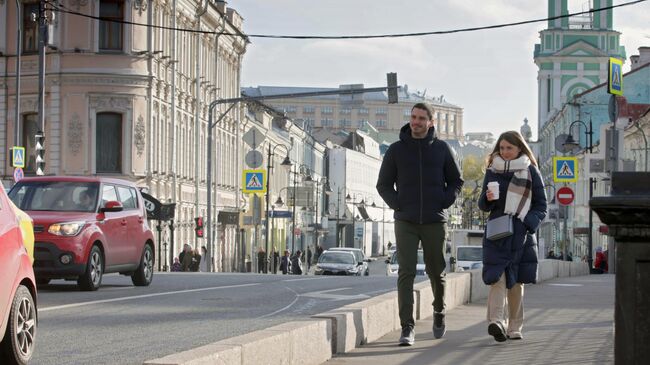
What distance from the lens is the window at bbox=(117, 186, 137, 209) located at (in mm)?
21031

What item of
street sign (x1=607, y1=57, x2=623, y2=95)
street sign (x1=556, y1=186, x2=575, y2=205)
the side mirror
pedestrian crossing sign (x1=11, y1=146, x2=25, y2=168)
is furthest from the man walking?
street sign (x1=556, y1=186, x2=575, y2=205)

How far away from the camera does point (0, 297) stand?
28.9 ft

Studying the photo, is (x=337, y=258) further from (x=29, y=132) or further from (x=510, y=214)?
(x=510, y=214)

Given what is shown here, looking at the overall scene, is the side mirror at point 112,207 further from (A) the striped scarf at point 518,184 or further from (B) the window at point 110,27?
(B) the window at point 110,27

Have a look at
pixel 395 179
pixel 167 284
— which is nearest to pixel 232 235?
pixel 167 284

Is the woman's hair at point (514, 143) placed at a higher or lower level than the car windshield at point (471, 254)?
higher

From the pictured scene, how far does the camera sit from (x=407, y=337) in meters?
11.5

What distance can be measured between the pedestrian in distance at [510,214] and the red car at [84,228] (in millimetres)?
8621

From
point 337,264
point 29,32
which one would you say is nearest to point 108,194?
point 337,264

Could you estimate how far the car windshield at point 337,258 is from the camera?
5341cm

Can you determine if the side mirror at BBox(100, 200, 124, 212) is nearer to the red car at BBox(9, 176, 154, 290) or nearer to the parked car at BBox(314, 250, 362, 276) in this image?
the red car at BBox(9, 176, 154, 290)

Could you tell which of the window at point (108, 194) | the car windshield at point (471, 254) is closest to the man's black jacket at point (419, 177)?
the window at point (108, 194)

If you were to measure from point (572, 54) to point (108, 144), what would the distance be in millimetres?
79510

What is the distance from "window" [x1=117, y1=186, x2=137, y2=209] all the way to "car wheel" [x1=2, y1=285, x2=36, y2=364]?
37.4ft
